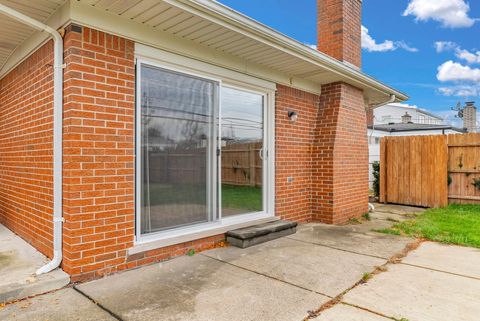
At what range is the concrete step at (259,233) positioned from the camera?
168 inches

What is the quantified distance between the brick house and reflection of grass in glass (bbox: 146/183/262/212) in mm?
15

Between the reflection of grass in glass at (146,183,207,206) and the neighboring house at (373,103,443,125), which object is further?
the neighboring house at (373,103,443,125)

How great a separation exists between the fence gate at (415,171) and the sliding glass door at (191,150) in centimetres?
516

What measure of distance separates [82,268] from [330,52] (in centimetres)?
603

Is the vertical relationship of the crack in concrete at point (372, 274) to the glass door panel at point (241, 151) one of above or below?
below

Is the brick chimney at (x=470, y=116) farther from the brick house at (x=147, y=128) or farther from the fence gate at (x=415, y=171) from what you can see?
the brick house at (x=147, y=128)

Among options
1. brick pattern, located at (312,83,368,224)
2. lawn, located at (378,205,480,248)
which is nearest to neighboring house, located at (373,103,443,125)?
lawn, located at (378,205,480,248)

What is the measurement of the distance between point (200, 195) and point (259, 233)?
100 cm

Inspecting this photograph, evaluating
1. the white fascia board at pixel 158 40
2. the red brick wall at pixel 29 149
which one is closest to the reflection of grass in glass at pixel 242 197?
the white fascia board at pixel 158 40

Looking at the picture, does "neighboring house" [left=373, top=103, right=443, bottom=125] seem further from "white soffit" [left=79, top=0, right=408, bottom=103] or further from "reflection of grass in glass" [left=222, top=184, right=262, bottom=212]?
"reflection of grass in glass" [left=222, top=184, right=262, bottom=212]

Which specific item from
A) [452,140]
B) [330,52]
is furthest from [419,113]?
[330,52]

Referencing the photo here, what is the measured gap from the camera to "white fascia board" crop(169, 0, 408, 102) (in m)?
3.09

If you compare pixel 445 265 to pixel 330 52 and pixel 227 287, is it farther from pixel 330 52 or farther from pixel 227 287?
pixel 330 52

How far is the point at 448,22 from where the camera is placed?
2562 cm
